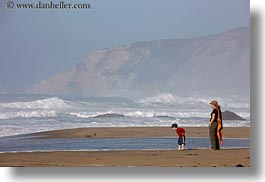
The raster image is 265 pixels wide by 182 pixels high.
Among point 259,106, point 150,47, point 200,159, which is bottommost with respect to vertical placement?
point 200,159

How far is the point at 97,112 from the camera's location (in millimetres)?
2475

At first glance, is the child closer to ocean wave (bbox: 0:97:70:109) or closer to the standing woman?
the standing woman

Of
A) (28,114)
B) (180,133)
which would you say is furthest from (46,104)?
(180,133)

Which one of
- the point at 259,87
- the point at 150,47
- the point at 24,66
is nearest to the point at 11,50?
the point at 24,66

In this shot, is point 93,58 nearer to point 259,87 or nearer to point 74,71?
point 74,71

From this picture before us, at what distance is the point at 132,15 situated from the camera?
8.18 feet

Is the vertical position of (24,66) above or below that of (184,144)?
above

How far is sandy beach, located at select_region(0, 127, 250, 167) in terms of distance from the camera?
2441mm

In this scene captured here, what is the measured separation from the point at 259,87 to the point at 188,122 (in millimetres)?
251

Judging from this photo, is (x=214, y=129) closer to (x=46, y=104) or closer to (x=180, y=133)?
(x=180, y=133)

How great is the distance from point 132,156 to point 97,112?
0.18 m

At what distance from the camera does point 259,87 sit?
96.0 inches

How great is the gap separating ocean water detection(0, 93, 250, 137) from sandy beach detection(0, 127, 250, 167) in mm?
23

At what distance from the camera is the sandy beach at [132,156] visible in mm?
2441
